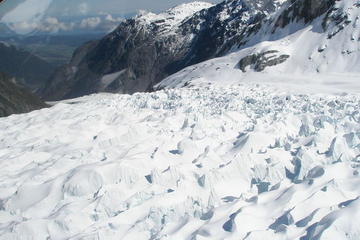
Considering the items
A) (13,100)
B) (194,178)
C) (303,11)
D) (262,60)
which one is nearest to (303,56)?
(262,60)

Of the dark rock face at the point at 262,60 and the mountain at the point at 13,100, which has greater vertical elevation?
the dark rock face at the point at 262,60

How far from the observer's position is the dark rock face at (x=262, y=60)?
54.6m

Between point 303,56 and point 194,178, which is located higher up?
point 194,178

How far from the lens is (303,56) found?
53812 millimetres

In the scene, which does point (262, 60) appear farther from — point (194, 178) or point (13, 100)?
point (13, 100)

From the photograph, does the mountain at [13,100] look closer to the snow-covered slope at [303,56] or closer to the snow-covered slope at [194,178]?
the snow-covered slope at [303,56]

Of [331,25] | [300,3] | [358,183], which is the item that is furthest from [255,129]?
[300,3]

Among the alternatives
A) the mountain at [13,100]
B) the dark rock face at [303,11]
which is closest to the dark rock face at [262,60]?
the dark rock face at [303,11]

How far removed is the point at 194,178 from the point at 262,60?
45208mm

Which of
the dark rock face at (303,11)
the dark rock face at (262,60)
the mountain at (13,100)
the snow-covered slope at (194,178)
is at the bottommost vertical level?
the mountain at (13,100)

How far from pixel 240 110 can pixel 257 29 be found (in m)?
57.0

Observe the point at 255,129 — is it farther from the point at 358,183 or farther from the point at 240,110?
the point at 358,183

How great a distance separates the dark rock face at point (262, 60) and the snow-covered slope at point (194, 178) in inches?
1386

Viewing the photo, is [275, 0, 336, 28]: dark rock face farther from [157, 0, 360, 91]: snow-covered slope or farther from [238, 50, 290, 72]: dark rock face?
[238, 50, 290, 72]: dark rock face
